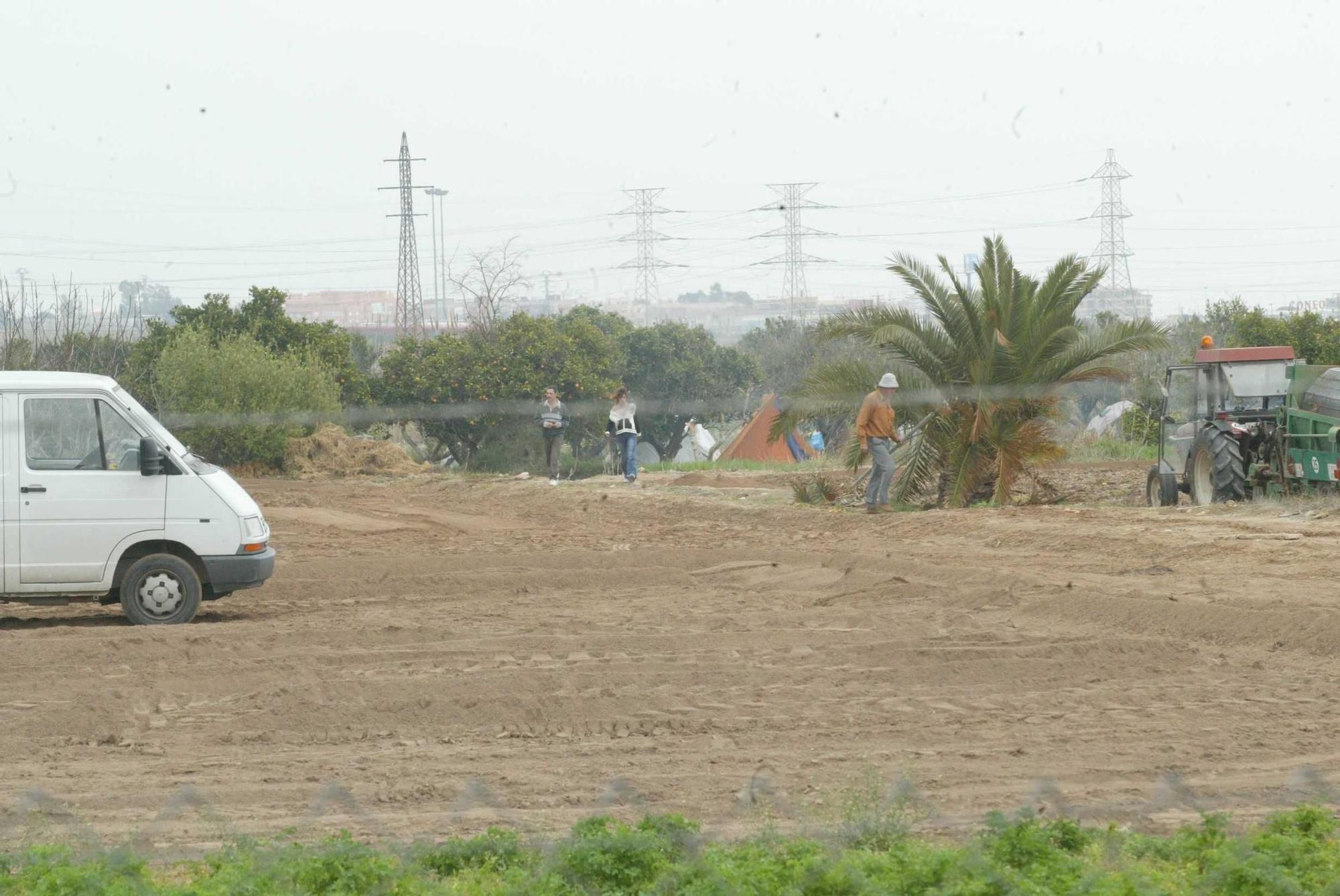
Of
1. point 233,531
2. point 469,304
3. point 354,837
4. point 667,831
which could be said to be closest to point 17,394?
point 233,531

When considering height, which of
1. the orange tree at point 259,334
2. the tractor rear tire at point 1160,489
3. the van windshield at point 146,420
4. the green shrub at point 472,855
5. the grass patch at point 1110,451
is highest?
the orange tree at point 259,334

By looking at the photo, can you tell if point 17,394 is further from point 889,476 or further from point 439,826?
point 889,476

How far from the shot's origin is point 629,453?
2406 cm

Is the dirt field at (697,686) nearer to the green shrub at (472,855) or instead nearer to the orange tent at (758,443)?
the green shrub at (472,855)

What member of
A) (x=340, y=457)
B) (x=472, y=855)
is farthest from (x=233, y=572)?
(x=340, y=457)

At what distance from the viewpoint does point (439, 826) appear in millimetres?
6129

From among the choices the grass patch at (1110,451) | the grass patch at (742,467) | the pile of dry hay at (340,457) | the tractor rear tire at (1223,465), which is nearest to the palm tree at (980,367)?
the tractor rear tire at (1223,465)

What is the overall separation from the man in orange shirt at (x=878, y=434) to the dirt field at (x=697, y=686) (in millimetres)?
3198

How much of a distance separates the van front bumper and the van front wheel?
140 mm

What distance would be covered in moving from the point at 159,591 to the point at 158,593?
0.02 m

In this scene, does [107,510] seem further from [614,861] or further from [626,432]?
[626,432]

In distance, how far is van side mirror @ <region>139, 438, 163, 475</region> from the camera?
1077 cm

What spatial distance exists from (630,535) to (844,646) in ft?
24.9

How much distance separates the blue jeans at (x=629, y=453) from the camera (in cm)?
2392
